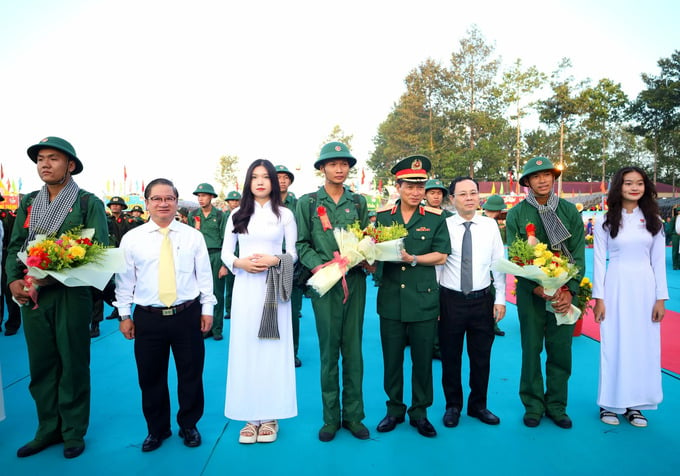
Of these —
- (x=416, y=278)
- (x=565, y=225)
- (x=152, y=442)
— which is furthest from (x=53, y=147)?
(x=565, y=225)

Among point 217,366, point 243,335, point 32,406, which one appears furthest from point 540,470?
point 32,406

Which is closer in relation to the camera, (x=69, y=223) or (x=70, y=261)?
(x=70, y=261)

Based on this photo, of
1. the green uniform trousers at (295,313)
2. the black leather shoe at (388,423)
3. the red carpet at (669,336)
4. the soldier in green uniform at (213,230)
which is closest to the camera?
the black leather shoe at (388,423)

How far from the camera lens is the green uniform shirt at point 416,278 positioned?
3.13 metres

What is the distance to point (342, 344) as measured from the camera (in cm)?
316

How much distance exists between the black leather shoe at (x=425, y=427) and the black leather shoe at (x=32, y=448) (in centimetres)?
274

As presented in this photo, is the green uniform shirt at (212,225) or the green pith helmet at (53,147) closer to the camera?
the green pith helmet at (53,147)

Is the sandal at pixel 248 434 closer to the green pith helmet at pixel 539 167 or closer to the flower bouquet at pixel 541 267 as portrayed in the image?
the flower bouquet at pixel 541 267

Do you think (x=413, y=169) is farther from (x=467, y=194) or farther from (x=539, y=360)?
(x=539, y=360)

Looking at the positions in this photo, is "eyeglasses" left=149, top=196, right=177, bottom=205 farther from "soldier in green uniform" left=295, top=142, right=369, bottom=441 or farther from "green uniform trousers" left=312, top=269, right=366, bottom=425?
"green uniform trousers" left=312, top=269, right=366, bottom=425

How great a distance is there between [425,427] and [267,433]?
120 centimetres

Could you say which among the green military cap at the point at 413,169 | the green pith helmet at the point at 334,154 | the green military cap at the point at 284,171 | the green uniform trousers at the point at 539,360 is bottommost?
the green uniform trousers at the point at 539,360

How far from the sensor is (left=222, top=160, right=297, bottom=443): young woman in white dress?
306 centimetres

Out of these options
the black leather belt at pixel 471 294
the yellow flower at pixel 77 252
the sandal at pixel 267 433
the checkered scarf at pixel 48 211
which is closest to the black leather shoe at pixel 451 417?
the black leather belt at pixel 471 294
